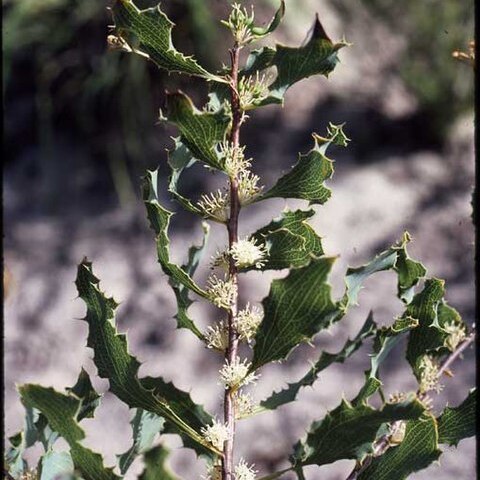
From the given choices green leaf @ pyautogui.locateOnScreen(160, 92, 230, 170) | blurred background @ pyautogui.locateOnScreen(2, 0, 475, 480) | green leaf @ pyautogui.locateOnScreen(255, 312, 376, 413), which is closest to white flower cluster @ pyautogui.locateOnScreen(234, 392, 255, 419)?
green leaf @ pyautogui.locateOnScreen(255, 312, 376, 413)

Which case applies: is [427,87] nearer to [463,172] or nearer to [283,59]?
[463,172]

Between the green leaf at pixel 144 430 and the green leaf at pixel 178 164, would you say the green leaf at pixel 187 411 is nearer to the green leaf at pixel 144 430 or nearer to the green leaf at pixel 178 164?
the green leaf at pixel 144 430

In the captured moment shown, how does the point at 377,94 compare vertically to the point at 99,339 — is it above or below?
above

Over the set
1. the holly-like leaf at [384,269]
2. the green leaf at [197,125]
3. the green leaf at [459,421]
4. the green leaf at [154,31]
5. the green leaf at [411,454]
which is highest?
the green leaf at [154,31]

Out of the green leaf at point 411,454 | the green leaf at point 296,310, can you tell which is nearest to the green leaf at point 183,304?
the green leaf at point 296,310

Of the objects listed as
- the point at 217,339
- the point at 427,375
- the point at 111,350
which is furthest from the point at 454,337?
the point at 111,350

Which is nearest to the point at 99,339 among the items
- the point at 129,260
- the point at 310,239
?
the point at 310,239

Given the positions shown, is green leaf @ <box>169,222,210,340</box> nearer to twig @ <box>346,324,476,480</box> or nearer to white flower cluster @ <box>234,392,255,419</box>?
white flower cluster @ <box>234,392,255,419</box>
